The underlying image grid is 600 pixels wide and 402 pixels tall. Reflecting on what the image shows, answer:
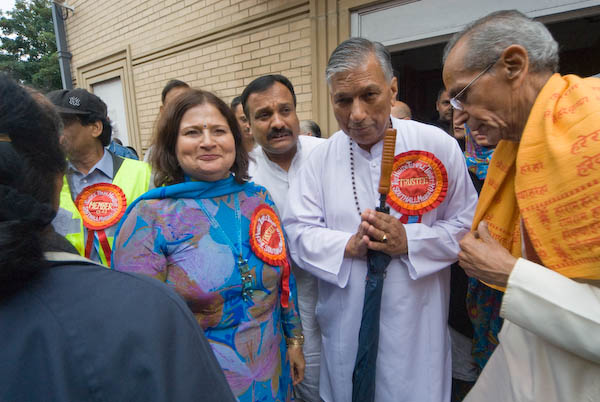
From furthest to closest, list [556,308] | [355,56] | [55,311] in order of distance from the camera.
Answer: [355,56], [556,308], [55,311]

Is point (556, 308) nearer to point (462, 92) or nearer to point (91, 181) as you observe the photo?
point (462, 92)

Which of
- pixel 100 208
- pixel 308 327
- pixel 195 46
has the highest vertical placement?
pixel 195 46

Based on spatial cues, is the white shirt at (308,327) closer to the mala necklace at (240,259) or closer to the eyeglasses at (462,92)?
the mala necklace at (240,259)

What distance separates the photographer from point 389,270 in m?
1.69

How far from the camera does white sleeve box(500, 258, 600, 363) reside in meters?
0.89

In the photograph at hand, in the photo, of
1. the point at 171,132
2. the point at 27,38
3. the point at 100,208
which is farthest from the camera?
the point at 27,38

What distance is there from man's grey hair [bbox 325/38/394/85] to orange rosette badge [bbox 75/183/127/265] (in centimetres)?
141

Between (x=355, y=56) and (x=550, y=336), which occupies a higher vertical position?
(x=355, y=56)

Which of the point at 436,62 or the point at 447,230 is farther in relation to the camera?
the point at 436,62

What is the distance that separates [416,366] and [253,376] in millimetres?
866

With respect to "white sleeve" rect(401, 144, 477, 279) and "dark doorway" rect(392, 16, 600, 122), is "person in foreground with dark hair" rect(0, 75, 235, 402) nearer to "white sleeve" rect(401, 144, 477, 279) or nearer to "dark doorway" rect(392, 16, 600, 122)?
"white sleeve" rect(401, 144, 477, 279)

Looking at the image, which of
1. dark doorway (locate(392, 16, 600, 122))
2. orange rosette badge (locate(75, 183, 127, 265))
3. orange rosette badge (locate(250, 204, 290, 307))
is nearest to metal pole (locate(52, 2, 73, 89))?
dark doorway (locate(392, 16, 600, 122))

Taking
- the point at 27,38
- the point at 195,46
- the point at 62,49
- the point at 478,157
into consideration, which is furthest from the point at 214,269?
the point at 27,38

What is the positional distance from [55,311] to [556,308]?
1.21m
